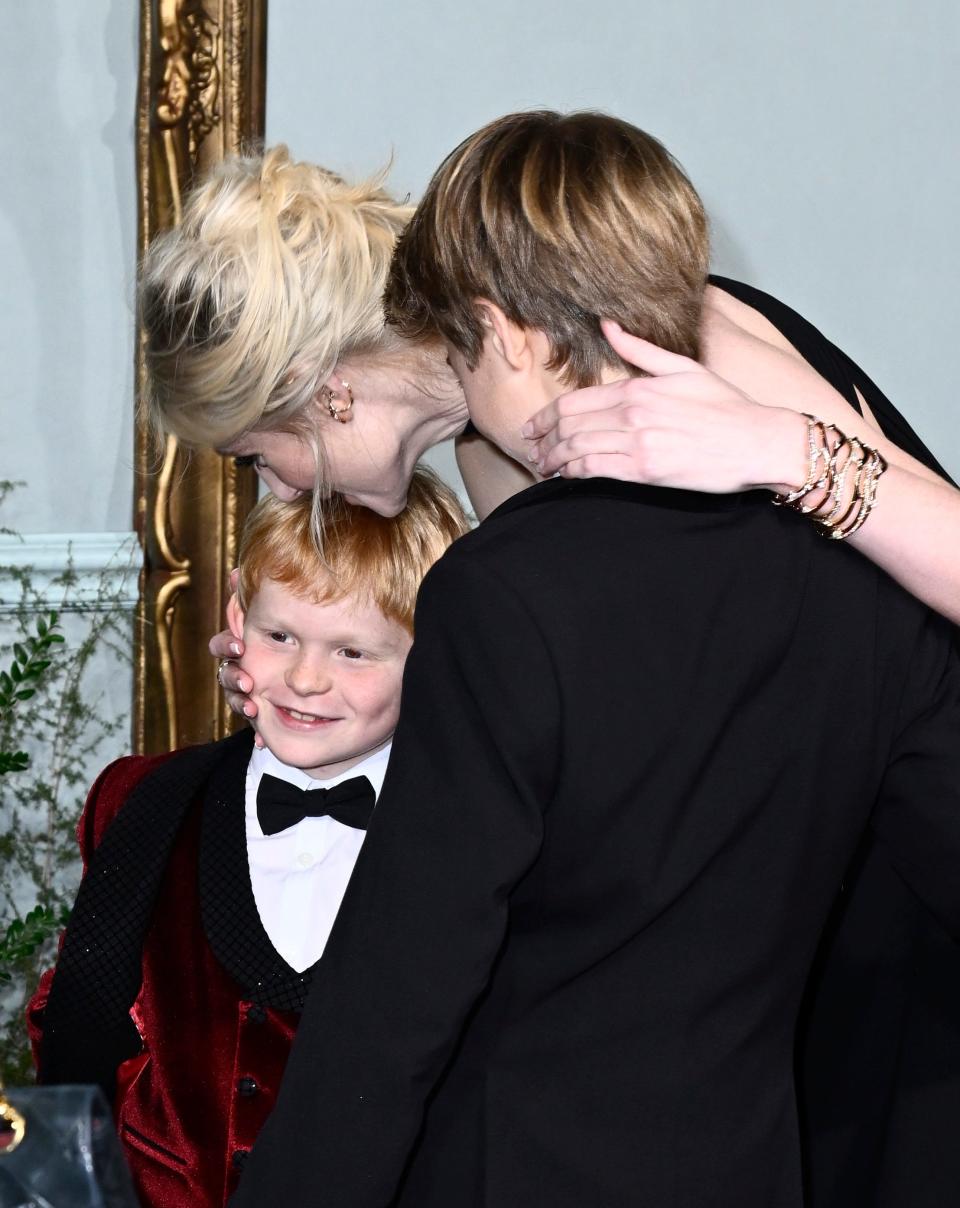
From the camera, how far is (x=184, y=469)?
118 inches

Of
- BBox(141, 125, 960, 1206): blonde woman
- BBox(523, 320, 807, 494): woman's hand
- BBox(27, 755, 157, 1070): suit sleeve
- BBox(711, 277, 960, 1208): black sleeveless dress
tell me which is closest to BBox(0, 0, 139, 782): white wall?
BBox(27, 755, 157, 1070): suit sleeve

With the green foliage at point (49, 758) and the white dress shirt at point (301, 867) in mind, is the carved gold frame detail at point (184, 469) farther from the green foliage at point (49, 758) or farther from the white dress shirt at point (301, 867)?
the white dress shirt at point (301, 867)

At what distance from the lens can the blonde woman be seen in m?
1.16

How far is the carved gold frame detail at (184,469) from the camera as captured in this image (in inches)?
116

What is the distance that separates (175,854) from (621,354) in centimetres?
83

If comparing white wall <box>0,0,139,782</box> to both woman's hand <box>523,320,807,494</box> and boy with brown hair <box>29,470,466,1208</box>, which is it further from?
woman's hand <box>523,320,807,494</box>

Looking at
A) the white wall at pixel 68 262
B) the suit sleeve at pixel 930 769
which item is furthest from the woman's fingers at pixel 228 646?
the white wall at pixel 68 262

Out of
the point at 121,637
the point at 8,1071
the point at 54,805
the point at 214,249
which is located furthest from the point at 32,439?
the point at 214,249

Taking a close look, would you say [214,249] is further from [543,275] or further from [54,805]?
[54,805]

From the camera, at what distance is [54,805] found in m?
3.04

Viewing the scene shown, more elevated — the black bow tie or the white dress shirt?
the black bow tie

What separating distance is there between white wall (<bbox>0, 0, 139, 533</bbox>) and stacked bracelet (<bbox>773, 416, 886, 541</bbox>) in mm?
2059

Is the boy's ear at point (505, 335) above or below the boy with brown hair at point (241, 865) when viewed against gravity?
above

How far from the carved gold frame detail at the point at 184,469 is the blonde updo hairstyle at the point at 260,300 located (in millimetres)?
1359
